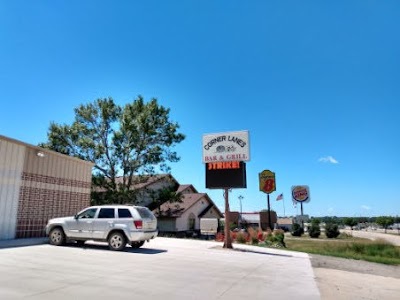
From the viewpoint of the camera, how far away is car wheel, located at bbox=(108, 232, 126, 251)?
14242mm

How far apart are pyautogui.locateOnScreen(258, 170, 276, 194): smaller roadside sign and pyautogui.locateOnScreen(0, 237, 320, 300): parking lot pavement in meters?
32.1

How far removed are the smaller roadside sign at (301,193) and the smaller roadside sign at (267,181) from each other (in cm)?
711

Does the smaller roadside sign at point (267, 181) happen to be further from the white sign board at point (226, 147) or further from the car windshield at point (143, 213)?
the car windshield at point (143, 213)

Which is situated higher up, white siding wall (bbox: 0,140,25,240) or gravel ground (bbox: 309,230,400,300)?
white siding wall (bbox: 0,140,25,240)

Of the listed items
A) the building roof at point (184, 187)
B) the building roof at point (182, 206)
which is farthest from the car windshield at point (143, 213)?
the building roof at point (184, 187)

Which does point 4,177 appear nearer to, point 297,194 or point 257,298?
point 257,298

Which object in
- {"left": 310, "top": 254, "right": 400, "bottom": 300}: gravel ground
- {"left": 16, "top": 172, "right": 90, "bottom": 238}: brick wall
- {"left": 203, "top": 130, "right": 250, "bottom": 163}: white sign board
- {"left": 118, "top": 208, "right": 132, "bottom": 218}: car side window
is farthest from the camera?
{"left": 203, "top": 130, "right": 250, "bottom": 163}: white sign board

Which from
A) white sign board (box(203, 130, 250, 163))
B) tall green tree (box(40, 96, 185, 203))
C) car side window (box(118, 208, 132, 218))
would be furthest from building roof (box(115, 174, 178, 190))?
car side window (box(118, 208, 132, 218))

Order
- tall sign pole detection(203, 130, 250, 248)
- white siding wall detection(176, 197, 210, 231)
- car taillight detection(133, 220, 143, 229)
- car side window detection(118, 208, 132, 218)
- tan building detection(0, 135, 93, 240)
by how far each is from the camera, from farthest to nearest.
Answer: white siding wall detection(176, 197, 210, 231), tall sign pole detection(203, 130, 250, 248), tan building detection(0, 135, 93, 240), car side window detection(118, 208, 132, 218), car taillight detection(133, 220, 143, 229)

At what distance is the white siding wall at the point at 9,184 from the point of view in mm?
16564

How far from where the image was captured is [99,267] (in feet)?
33.2

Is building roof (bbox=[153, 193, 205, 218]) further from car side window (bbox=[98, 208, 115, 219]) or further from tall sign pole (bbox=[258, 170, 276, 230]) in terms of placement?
car side window (bbox=[98, 208, 115, 219])

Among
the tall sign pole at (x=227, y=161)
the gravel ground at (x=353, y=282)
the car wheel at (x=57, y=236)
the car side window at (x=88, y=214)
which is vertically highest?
the tall sign pole at (x=227, y=161)

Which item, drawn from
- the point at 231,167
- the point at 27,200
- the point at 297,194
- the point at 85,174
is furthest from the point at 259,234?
the point at 297,194
